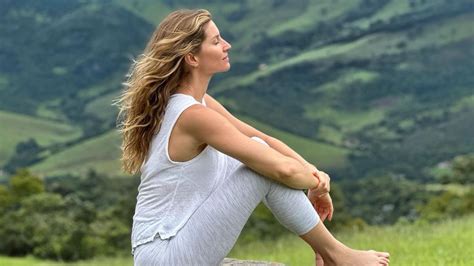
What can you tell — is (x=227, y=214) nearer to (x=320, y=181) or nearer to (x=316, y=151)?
(x=320, y=181)

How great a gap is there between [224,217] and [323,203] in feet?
3.29

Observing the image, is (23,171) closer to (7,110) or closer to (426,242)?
(426,242)

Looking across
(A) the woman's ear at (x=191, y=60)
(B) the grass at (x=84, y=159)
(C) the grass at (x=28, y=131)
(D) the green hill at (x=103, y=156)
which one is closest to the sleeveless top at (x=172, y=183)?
(A) the woman's ear at (x=191, y=60)

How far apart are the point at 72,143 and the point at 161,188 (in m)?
154

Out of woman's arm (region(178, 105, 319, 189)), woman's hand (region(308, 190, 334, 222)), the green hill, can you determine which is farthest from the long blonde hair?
the green hill

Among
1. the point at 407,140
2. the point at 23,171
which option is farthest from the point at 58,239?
the point at 407,140

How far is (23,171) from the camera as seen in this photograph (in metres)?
53.1

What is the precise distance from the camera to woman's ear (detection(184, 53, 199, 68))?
15.0 ft

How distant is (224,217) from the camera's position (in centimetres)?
443

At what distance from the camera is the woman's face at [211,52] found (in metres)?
4.63

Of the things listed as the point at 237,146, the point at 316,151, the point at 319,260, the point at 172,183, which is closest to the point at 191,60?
the point at 237,146

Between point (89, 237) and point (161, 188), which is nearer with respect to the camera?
point (161, 188)

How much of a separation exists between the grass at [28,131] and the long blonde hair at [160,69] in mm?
150605

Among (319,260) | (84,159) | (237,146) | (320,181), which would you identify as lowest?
(84,159)
